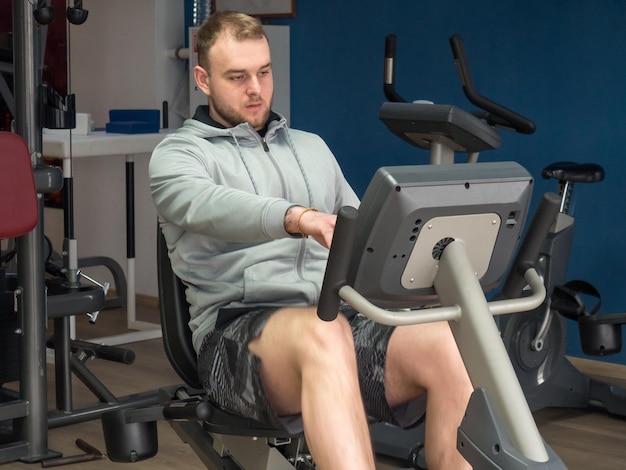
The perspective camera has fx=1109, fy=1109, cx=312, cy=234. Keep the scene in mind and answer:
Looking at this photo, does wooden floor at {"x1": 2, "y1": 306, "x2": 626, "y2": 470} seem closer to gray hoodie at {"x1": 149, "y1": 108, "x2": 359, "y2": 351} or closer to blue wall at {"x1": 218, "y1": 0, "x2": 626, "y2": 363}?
blue wall at {"x1": 218, "y1": 0, "x2": 626, "y2": 363}

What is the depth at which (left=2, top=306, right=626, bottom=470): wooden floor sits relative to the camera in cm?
308

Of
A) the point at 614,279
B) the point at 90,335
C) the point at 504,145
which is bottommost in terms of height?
the point at 90,335

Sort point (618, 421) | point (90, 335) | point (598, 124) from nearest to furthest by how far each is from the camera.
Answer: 1. point (618, 421)
2. point (598, 124)
3. point (90, 335)

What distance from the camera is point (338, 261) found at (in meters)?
1.56

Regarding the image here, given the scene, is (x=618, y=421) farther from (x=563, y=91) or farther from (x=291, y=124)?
(x=291, y=124)

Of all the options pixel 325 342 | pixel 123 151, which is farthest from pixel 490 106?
pixel 123 151

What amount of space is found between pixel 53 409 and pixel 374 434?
3.58ft

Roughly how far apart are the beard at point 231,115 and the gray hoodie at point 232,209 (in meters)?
0.02

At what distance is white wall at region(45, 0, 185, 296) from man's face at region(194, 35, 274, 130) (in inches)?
105

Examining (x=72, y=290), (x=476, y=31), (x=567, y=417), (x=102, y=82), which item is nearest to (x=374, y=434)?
(x=567, y=417)

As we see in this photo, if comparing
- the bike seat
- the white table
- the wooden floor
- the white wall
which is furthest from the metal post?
the white wall

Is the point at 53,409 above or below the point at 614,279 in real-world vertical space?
below

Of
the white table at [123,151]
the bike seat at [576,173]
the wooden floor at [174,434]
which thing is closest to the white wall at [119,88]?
the white table at [123,151]

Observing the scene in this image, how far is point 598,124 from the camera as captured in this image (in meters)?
3.86
